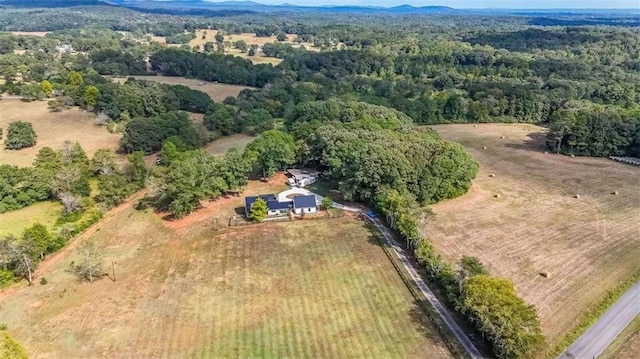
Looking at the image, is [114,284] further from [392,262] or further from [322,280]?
[392,262]

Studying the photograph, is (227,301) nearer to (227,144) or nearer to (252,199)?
(252,199)

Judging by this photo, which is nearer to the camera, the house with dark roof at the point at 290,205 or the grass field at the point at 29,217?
the grass field at the point at 29,217

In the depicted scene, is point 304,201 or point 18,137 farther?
point 18,137

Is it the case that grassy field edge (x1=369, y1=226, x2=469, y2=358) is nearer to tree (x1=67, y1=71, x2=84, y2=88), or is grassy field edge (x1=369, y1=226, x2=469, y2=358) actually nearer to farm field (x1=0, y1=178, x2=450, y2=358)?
farm field (x1=0, y1=178, x2=450, y2=358)

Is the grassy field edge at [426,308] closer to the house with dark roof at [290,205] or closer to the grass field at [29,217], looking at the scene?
the house with dark roof at [290,205]

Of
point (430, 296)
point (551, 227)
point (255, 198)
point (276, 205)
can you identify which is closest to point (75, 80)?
point (255, 198)

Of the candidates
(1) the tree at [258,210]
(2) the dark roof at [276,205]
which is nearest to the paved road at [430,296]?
(2) the dark roof at [276,205]
